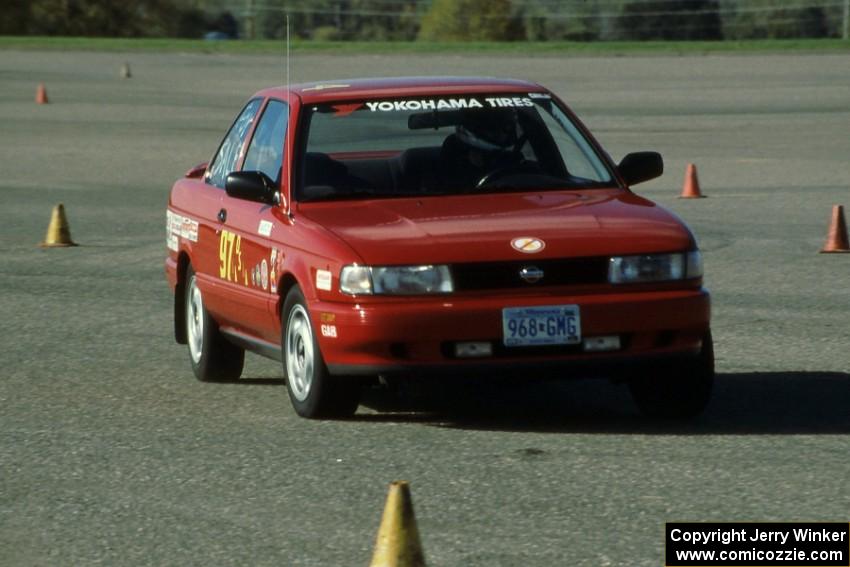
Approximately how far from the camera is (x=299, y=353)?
8.61 m

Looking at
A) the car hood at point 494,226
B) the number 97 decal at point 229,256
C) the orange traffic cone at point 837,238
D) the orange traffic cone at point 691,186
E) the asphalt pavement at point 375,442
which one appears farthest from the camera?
the orange traffic cone at point 691,186

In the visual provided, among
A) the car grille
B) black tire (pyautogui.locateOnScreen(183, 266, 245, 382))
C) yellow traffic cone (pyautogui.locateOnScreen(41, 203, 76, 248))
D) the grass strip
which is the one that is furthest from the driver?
the grass strip

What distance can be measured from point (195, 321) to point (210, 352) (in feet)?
1.23

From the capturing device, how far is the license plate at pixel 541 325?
7.93 meters

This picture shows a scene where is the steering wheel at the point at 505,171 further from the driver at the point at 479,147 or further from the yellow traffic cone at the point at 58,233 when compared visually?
the yellow traffic cone at the point at 58,233

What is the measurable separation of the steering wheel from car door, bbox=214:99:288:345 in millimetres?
963

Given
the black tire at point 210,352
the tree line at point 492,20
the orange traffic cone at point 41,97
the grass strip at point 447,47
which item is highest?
the black tire at point 210,352

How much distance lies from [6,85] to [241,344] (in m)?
35.9

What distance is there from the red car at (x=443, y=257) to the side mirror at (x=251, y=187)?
0.01 meters

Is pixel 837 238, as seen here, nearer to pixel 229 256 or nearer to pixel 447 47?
pixel 229 256

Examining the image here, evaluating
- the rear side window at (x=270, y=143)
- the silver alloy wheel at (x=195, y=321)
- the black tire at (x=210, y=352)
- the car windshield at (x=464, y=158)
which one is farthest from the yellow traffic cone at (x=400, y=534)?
the silver alloy wheel at (x=195, y=321)

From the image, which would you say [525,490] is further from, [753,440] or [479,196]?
[479,196]

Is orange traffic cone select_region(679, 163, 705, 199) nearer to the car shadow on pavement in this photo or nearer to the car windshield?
the car shadow on pavement

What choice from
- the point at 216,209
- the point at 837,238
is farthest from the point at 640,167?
the point at 837,238
